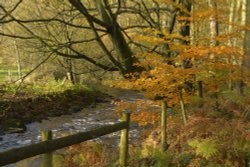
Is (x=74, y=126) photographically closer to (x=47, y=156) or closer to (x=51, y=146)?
(x=47, y=156)

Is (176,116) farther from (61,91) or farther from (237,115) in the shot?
(61,91)

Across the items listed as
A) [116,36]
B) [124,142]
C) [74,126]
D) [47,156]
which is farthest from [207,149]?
[74,126]

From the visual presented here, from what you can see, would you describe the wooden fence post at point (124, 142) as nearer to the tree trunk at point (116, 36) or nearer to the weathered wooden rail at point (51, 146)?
the weathered wooden rail at point (51, 146)

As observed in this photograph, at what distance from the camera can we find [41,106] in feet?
62.9

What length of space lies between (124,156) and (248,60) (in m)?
6.91

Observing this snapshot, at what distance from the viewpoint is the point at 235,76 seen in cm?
890

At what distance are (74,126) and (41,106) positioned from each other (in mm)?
3657

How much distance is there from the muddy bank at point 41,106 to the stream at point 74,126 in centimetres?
47

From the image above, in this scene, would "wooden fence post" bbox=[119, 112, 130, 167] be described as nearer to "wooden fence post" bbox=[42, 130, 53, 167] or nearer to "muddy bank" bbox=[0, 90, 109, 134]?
"wooden fence post" bbox=[42, 130, 53, 167]

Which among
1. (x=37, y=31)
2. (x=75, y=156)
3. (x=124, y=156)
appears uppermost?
(x=37, y=31)

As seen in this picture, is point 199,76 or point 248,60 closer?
point 199,76

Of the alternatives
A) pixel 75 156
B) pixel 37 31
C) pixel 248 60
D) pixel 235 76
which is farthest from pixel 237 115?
pixel 37 31

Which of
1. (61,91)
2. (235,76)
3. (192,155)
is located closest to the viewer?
(192,155)

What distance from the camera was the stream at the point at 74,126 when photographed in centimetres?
1362
